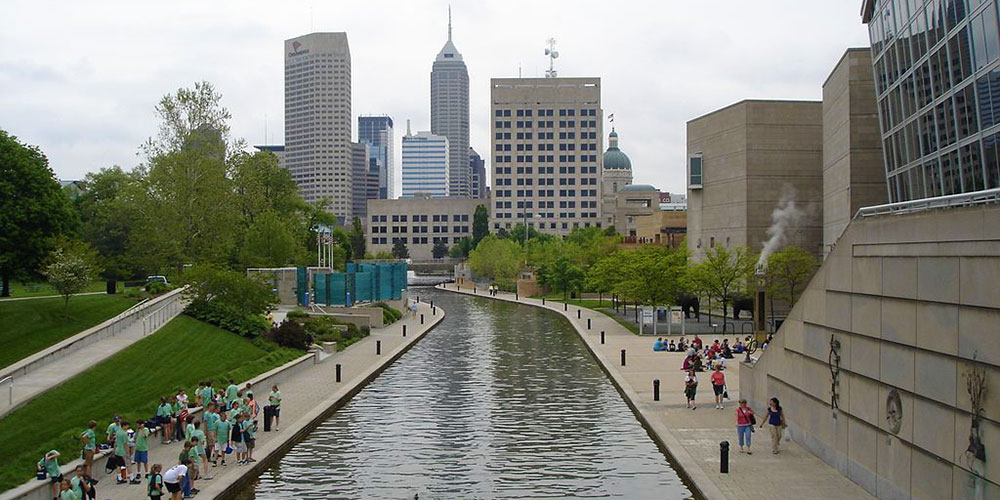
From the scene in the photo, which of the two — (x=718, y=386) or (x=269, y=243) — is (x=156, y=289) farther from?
(x=718, y=386)

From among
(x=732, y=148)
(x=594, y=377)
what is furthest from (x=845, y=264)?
(x=732, y=148)

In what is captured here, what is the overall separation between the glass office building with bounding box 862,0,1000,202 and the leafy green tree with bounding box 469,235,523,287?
81192mm

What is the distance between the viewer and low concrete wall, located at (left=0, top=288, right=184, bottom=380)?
93.9ft

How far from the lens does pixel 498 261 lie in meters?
124

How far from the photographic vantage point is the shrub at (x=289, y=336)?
142 feet

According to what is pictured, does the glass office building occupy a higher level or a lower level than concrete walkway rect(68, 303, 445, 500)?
higher

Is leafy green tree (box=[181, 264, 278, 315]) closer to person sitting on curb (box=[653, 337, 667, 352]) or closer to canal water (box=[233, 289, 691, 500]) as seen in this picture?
canal water (box=[233, 289, 691, 500])

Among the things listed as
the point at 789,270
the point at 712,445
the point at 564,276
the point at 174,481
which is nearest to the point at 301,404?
the point at 174,481

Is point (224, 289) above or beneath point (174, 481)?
above

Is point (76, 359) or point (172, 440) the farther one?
point (76, 359)

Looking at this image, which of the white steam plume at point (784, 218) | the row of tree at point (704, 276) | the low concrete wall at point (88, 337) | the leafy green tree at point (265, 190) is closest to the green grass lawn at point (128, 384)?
the low concrete wall at point (88, 337)

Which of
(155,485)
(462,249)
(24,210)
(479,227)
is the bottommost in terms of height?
(155,485)

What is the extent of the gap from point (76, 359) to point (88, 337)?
2752mm

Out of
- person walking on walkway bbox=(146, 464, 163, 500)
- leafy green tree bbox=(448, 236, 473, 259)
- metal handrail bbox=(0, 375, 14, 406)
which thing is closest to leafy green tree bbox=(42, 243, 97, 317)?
metal handrail bbox=(0, 375, 14, 406)
